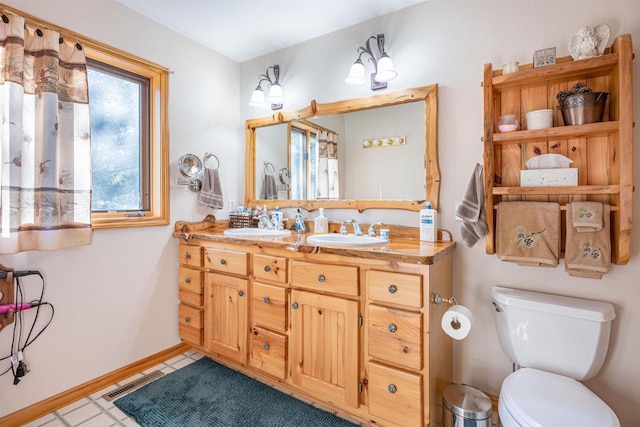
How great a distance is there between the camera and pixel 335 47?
7.20ft

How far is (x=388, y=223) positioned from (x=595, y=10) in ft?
4.70

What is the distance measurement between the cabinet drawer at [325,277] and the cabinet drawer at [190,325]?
36.0 inches

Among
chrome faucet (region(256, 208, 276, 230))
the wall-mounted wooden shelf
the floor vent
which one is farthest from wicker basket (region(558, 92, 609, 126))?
the floor vent

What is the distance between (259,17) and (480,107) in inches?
59.8

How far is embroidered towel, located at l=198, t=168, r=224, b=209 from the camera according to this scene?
93.9 inches

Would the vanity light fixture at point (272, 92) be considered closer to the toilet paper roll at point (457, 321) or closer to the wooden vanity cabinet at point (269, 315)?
the wooden vanity cabinet at point (269, 315)

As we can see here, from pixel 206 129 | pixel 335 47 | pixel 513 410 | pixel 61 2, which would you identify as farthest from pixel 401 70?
pixel 61 2

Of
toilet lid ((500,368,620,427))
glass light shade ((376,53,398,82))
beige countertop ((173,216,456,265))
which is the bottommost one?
toilet lid ((500,368,620,427))

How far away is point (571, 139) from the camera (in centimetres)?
149

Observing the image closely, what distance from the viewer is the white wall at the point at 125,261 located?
1.65 m

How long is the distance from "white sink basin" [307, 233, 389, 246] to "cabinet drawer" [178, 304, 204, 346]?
3.36 feet

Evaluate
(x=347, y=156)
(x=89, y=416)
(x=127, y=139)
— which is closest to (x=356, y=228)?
(x=347, y=156)

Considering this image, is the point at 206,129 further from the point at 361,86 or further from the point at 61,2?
the point at 361,86

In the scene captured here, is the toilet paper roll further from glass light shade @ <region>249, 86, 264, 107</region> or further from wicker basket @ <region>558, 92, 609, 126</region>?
glass light shade @ <region>249, 86, 264, 107</region>
